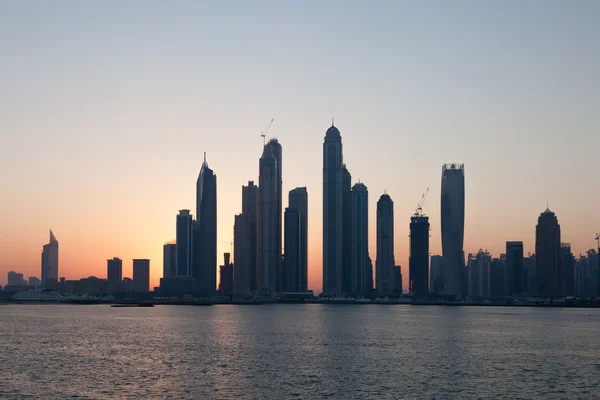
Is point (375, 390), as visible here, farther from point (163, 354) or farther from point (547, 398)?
point (163, 354)

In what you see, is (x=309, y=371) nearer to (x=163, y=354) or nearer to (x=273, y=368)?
(x=273, y=368)

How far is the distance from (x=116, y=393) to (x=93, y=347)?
2144 inches

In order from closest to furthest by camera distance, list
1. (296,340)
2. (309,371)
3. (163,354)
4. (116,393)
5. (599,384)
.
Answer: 1. (116,393)
2. (599,384)
3. (309,371)
4. (163,354)
5. (296,340)

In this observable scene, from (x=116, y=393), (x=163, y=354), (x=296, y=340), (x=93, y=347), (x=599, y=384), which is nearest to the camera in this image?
(x=116, y=393)

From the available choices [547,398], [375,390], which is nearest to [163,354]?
→ [375,390]

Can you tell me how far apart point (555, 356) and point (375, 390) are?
51.8 m

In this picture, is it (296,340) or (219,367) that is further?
(296,340)

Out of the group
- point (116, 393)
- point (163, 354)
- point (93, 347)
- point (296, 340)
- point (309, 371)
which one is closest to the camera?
point (116, 393)

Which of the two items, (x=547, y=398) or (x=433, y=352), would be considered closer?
(x=547, y=398)

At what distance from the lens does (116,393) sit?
80.5m

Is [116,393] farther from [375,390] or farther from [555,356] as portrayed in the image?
[555,356]

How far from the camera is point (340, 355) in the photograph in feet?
398

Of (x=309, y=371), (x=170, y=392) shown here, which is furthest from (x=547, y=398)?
(x=170, y=392)

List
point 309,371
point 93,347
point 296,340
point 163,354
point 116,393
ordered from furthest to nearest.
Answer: point 296,340
point 93,347
point 163,354
point 309,371
point 116,393
